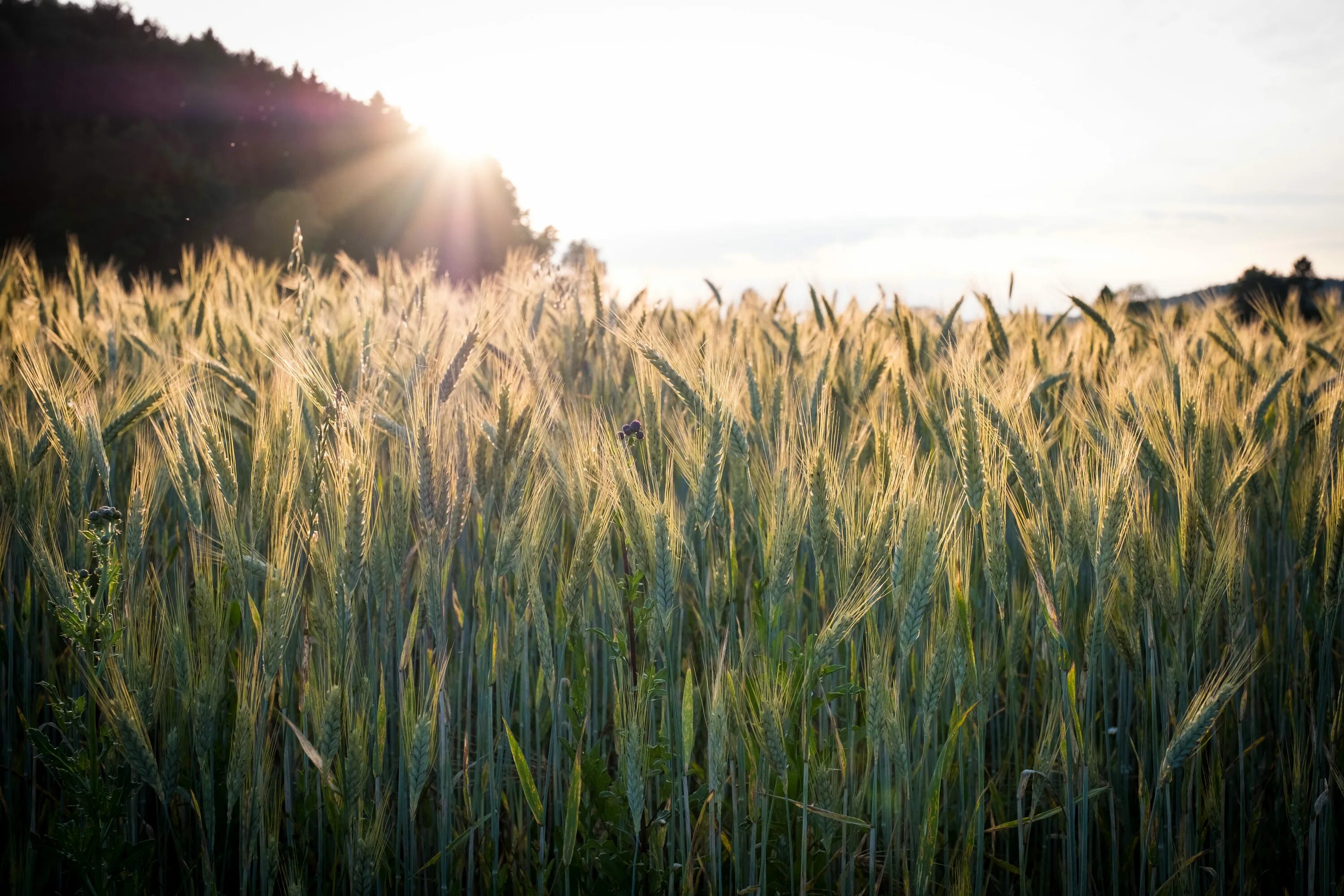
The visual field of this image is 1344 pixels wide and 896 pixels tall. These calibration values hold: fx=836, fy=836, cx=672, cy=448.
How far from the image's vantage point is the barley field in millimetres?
1424

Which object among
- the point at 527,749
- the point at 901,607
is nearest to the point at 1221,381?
the point at 901,607

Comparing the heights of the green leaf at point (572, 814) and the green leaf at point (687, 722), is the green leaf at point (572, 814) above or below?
below

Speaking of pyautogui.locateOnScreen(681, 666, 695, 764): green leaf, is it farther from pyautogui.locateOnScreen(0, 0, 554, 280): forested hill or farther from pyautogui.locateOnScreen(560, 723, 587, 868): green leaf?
pyautogui.locateOnScreen(0, 0, 554, 280): forested hill

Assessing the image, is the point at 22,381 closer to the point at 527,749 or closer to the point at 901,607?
the point at 527,749

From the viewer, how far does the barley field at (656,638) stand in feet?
4.67

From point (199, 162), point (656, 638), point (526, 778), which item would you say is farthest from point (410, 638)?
point (199, 162)

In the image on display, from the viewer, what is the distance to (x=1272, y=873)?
2023mm

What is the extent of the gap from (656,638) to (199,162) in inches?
904

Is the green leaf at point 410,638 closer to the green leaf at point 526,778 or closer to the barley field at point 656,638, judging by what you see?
the barley field at point 656,638

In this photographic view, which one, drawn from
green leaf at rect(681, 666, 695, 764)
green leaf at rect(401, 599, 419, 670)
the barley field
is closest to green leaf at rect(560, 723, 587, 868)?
the barley field

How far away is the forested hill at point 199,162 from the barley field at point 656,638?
60.5 feet

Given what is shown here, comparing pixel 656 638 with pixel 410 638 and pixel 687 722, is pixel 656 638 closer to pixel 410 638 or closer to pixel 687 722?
pixel 687 722

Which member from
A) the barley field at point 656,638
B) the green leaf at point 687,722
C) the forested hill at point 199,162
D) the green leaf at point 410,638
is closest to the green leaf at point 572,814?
the barley field at point 656,638

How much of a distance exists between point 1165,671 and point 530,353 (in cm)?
170
